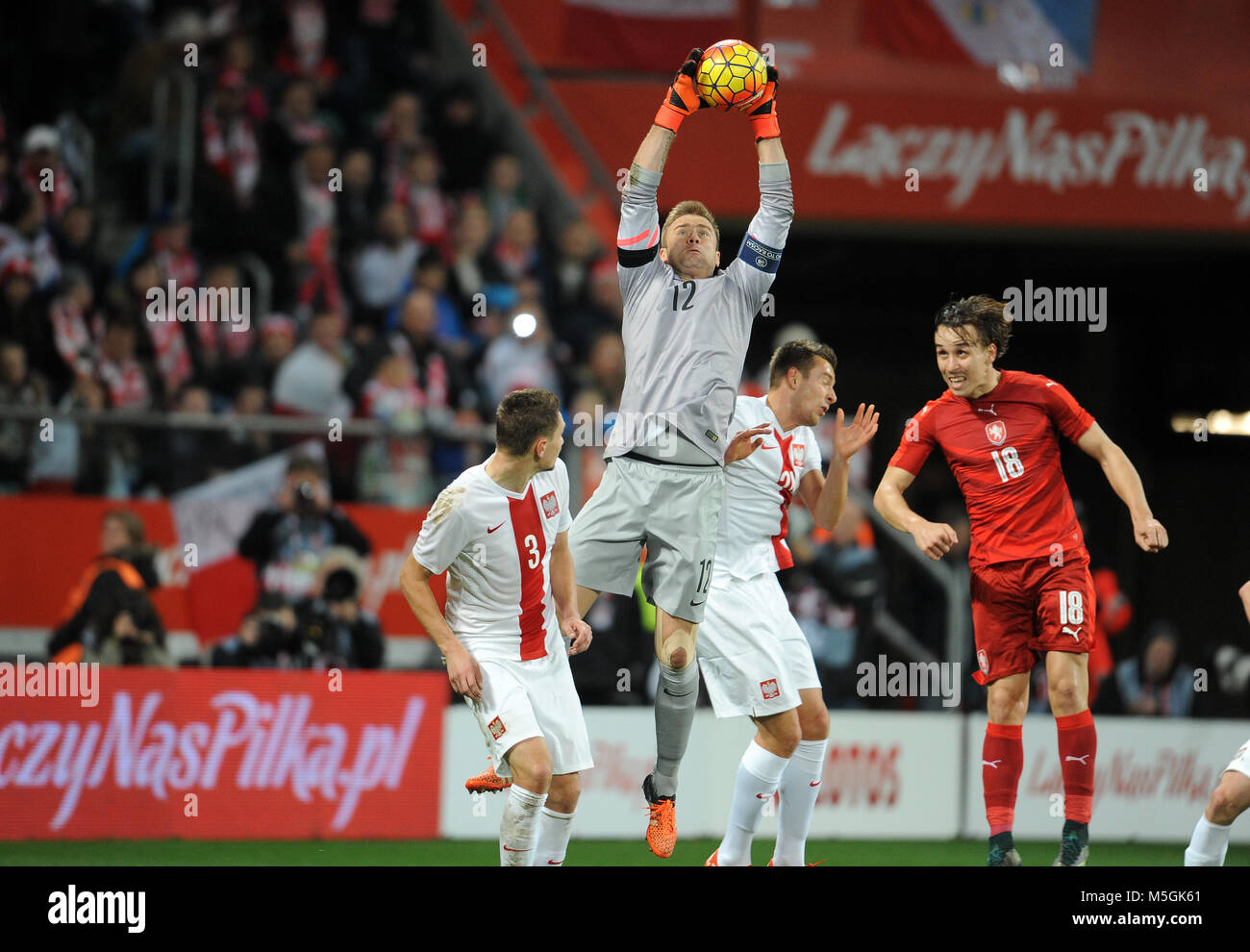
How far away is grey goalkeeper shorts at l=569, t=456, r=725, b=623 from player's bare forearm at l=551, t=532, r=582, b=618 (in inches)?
6.1

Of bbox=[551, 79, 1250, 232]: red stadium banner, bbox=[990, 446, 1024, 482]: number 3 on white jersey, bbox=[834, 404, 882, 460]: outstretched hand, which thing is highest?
bbox=[551, 79, 1250, 232]: red stadium banner

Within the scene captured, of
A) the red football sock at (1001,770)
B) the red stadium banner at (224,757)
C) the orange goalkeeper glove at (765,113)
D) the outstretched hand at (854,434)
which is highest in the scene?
the orange goalkeeper glove at (765,113)

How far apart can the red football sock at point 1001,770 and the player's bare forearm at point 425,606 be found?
2.43 metres

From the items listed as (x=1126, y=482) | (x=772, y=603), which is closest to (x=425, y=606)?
(x=772, y=603)

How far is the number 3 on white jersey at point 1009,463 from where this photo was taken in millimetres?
7086

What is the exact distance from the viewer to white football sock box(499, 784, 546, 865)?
20.3 ft

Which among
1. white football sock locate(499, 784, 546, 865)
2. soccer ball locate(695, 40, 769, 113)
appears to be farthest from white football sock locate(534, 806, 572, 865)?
soccer ball locate(695, 40, 769, 113)

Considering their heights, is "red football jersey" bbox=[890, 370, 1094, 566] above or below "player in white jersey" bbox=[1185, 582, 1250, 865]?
above

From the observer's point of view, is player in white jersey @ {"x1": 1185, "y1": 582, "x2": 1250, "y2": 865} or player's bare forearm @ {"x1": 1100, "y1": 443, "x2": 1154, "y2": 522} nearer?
player in white jersey @ {"x1": 1185, "y1": 582, "x2": 1250, "y2": 865}

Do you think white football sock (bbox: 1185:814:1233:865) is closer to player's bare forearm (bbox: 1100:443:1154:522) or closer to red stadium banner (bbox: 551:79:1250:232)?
player's bare forearm (bbox: 1100:443:1154:522)

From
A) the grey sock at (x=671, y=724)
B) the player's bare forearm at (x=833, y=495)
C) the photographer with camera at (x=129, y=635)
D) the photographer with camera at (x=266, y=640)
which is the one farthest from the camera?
the photographer with camera at (x=266, y=640)

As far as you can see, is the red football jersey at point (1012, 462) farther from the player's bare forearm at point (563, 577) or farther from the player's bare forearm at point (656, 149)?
the player's bare forearm at point (656, 149)

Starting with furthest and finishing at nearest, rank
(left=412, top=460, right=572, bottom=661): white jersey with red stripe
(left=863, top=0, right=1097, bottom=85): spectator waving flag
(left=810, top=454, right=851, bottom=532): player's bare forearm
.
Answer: (left=863, top=0, right=1097, bottom=85): spectator waving flag, (left=810, top=454, right=851, bottom=532): player's bare forearm, (left=412, top=460, right=572, bottom=661): white jersey with red stripe

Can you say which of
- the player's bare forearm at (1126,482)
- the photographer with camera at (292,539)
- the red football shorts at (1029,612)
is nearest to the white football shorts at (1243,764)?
the red football shorts at (1029,612)
